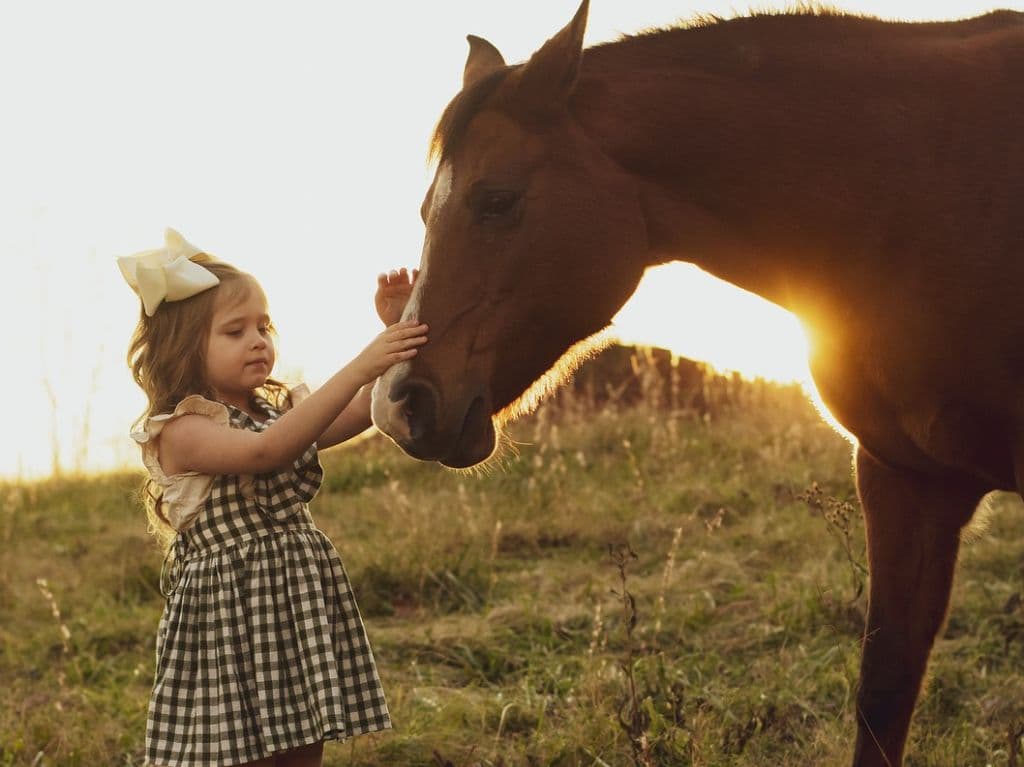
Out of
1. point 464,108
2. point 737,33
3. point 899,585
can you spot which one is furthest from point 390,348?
point 899,585

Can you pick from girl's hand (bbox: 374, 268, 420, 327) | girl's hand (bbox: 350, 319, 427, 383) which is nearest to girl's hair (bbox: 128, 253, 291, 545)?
girl's hand (bbox: 374, 268, 420, 327)

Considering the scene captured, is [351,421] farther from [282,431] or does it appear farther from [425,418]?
[425,418]

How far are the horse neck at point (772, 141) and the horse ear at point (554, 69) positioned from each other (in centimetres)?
9

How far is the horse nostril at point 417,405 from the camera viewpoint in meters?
2.54

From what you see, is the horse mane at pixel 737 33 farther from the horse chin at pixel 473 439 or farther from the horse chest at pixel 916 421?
the horse chest at pixel 916 421

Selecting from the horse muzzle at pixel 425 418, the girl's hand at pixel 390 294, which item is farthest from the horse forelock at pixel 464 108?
the horse muzzle at pixel 425 418

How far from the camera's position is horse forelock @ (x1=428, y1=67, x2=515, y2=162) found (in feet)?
8.75

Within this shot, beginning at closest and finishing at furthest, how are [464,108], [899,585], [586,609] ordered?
[464,108] → [899,585] → [586,609]

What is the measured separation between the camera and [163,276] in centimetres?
282

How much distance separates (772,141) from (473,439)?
0.95 metres

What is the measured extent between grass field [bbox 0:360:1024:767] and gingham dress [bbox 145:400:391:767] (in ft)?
2.42

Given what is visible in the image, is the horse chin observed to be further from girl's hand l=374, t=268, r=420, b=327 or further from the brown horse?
girl's hand l=374, t=268, r=420, b=327

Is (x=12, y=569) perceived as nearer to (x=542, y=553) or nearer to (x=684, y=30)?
(x=542, y=553)

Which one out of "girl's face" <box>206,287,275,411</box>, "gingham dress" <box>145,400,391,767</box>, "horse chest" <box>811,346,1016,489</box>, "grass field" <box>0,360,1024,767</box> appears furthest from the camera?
"grass field" <box>0,360,1024,767</box>
